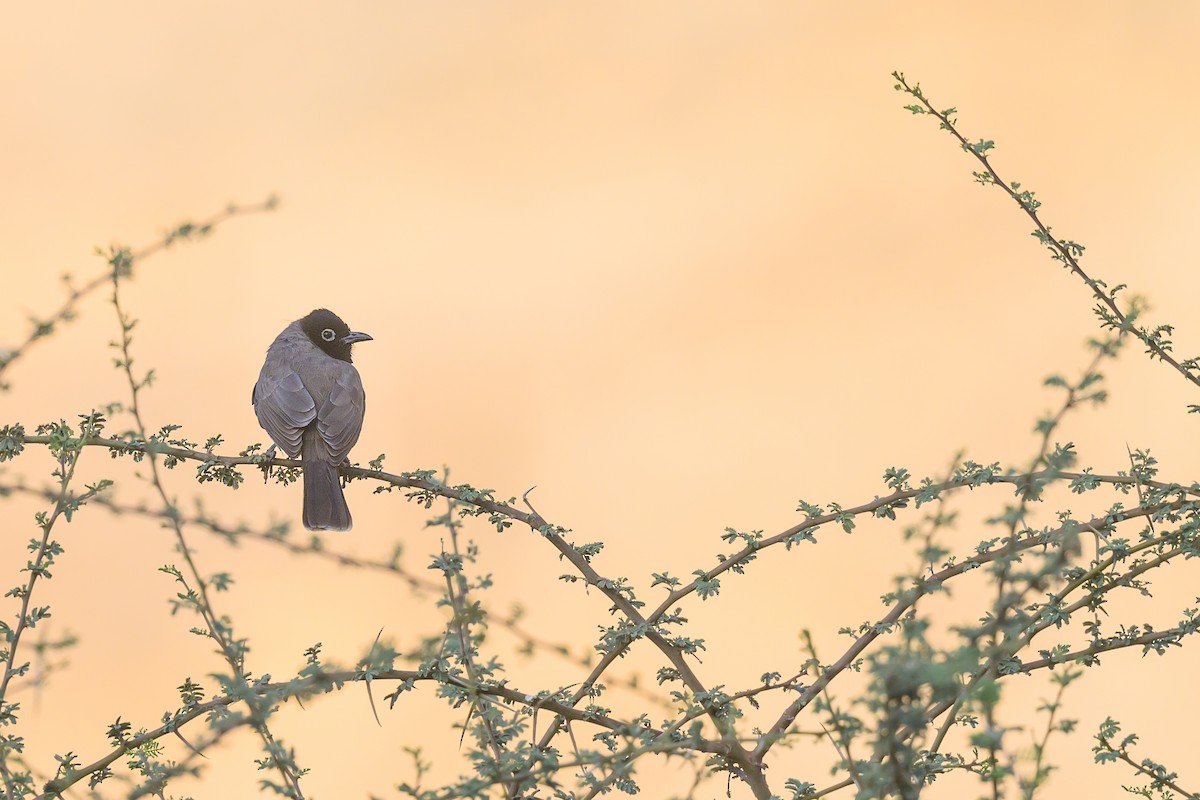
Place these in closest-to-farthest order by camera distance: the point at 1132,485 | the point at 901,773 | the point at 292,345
Answer: the point at 901,773 → the point at 1132,485 → the point at 292,345

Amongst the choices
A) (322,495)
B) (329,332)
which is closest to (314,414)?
(322,495)

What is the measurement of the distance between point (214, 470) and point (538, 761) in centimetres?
272

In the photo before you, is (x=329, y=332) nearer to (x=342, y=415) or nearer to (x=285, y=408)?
(x=285, y=408)

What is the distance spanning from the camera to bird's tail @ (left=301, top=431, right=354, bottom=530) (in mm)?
7086

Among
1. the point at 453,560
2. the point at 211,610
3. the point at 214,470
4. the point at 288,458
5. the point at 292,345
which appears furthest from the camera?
the point at 292,345

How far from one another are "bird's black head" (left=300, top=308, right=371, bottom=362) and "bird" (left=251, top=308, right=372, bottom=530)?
470 mm

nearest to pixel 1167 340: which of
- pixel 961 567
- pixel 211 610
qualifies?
pixel 961 567

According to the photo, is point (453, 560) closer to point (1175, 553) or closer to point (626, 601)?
point (626, 601)

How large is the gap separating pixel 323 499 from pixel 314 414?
553 millimetres

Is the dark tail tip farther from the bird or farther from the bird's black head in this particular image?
the bird's black head

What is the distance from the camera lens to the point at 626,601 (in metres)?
4.30

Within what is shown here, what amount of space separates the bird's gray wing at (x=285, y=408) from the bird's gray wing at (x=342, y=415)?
0.10 meters

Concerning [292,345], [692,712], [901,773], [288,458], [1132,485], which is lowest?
[901,773]

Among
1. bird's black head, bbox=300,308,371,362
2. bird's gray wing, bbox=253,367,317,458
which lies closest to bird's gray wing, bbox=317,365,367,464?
bird's gray wing, bbox=253,367,317,458
